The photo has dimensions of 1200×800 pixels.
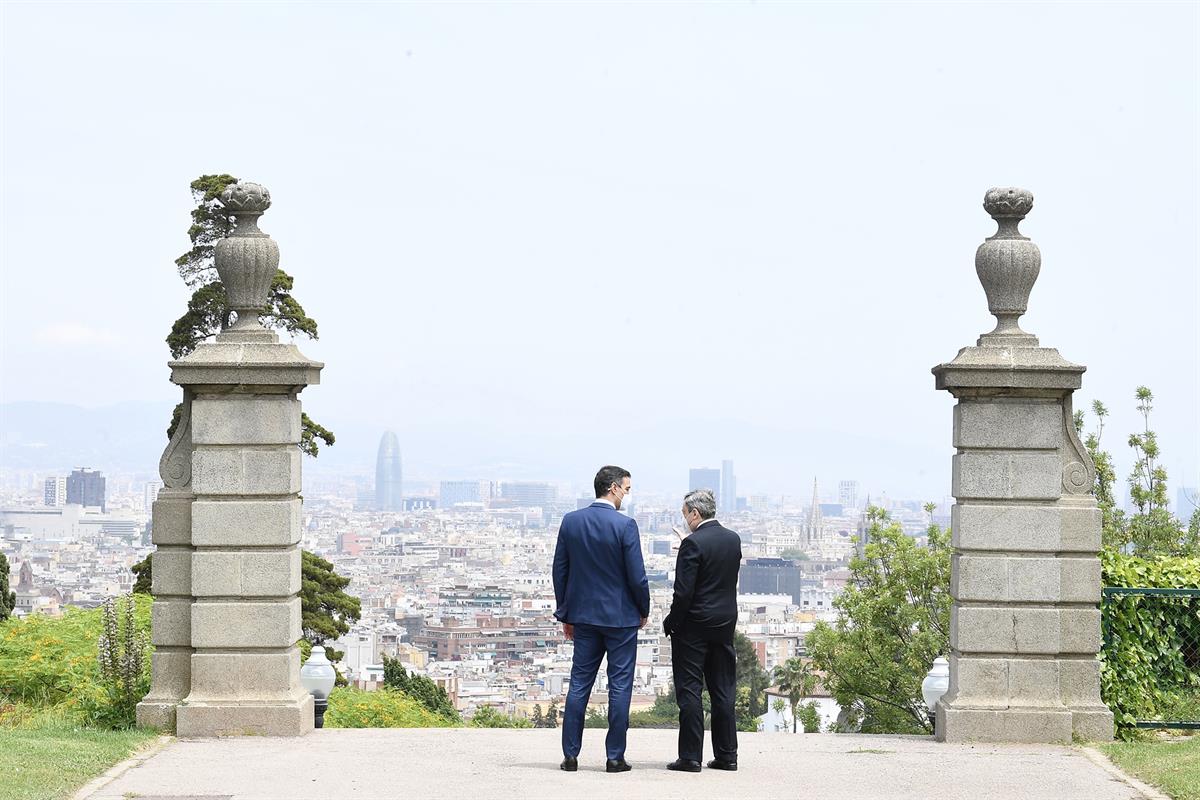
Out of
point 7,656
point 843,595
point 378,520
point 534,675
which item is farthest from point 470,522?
point 7,656

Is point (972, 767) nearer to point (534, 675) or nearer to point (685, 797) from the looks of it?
point (685, 797)

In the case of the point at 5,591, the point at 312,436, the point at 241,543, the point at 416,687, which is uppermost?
the point at 312,436

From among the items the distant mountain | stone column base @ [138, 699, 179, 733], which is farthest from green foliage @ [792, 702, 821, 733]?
the distant mountain

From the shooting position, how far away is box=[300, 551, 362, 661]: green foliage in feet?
71.5

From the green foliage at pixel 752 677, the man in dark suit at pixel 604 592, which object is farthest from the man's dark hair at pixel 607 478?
the green foliage at pixel 752 677

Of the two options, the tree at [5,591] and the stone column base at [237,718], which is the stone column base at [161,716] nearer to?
the stone column base at [237,718]

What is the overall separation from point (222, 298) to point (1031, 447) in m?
13.6

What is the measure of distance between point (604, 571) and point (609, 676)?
679mm

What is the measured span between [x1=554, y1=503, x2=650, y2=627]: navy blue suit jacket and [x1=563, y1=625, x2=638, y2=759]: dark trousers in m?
0.10

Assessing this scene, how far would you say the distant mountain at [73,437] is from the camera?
116 metres

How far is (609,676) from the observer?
927cm

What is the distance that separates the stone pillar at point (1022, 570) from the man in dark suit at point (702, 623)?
7.15 feet

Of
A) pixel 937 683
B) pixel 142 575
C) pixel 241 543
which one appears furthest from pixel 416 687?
pixel 937 683

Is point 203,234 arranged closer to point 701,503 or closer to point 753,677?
point 701,503
